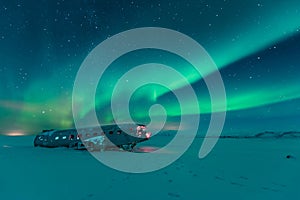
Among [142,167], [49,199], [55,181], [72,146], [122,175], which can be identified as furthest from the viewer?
[72,146]

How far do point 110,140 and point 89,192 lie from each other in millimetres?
15954

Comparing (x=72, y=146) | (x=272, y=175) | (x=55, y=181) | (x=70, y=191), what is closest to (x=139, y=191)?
(x=70, y=191)

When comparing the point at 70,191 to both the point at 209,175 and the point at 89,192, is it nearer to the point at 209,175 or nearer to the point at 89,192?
the point at 89,192

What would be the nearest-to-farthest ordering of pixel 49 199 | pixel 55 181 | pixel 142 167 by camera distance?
pixel 49 199 → pixel 55 181 → pixel 142 167

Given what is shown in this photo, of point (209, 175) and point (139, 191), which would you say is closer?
point (139, 191)

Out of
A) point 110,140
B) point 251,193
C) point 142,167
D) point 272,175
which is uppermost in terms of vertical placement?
point 110,140

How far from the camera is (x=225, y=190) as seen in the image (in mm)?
7230

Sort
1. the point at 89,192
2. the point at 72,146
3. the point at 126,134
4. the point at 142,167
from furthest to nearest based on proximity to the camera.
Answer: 1. the point at 72,146
2. the point at 126,134
3. the point at 142,167
4. the point at 89,192

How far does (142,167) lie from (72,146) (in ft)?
56.4

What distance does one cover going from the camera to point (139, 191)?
23.0ft

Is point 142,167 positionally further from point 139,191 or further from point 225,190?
point 225,190

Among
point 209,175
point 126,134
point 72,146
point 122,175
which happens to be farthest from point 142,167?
point 72,146

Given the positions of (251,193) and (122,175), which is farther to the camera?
(122,175)

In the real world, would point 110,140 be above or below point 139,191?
above
